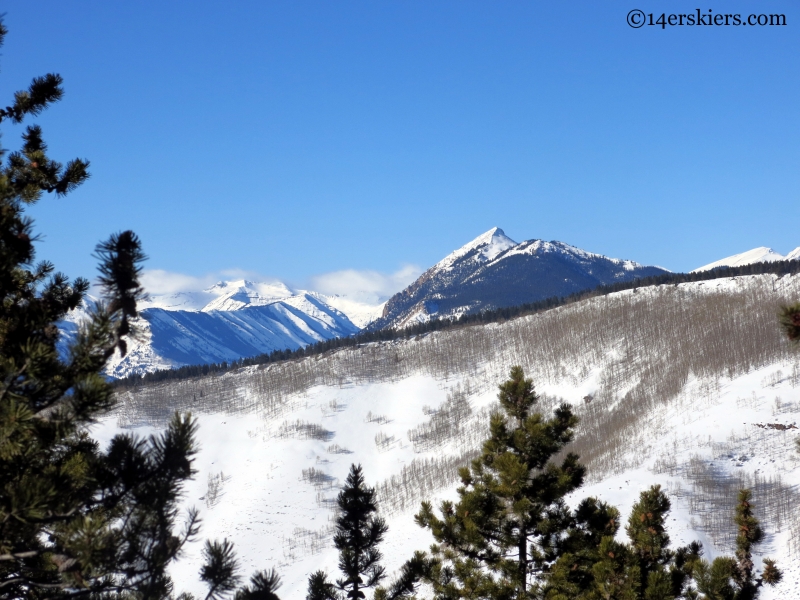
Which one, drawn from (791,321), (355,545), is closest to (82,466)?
(791,321)

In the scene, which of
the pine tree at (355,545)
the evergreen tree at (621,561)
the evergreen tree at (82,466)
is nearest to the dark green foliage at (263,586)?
the evergreen tree at (82,466)

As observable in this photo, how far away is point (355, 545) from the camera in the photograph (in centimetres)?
1484

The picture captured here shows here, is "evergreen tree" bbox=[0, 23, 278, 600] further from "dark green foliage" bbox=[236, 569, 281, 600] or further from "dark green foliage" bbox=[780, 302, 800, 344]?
"dark green foliage" bbox=[780, 302, 800, 344]

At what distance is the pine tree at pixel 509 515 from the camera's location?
18719 mm

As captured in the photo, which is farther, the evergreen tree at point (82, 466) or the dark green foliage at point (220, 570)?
the dark green foliage at point (220, 570)

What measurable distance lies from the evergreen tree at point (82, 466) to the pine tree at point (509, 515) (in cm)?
1112

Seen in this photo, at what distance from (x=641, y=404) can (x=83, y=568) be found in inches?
6492

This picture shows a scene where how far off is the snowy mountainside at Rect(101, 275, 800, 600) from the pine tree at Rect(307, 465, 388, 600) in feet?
210

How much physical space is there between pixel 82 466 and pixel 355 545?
8.33 metres

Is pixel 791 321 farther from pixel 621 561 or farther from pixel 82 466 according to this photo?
pixel 621 561

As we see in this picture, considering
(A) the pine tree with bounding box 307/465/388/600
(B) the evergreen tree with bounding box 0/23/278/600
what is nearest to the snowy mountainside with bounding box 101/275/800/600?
(A) the pine tree with bounding box 307/465/388/600

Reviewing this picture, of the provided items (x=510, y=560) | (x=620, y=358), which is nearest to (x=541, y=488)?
(x=510, y=560)

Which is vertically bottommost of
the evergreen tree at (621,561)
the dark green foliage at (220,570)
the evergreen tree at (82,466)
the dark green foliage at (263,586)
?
the evergreen tree at (621,561)

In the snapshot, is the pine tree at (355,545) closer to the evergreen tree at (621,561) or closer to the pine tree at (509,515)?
the pine tree at (509,515)
